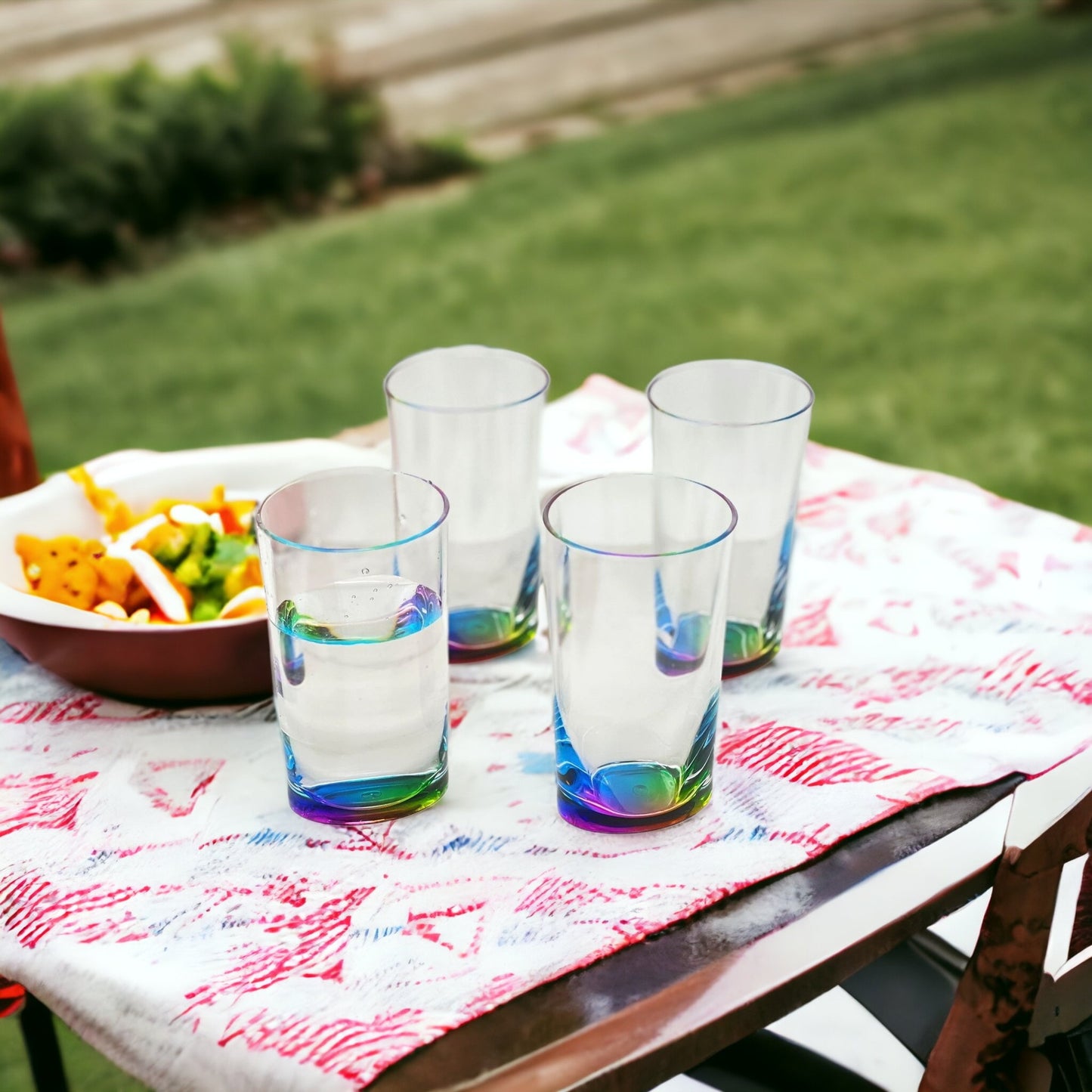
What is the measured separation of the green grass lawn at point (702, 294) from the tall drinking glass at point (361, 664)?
206 centimetres

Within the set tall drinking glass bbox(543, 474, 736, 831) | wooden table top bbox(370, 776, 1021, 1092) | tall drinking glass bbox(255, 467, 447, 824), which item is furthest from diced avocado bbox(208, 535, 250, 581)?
wooden table top bbox(370, 776, 1021, 1092)

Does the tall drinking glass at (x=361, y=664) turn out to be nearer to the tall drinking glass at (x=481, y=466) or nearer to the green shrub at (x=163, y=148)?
the tall drinking glass at (x=481, y=466)

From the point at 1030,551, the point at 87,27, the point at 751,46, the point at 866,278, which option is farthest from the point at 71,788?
the point at 751,46

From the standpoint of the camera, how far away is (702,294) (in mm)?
3562

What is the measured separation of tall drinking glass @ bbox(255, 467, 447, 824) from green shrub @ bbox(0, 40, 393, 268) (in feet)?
11.0

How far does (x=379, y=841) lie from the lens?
0.77m

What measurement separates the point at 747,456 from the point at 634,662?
0.20m

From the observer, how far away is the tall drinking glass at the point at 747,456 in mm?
881

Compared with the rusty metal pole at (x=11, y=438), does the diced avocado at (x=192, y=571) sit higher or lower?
higher

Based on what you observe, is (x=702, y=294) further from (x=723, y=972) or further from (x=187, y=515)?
(x=723, y=972)

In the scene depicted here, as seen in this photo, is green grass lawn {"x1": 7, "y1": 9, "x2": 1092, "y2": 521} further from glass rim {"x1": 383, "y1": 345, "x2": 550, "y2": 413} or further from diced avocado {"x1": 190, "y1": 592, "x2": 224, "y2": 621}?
diced avocado {"x1": 190, "y1": 592, "x2": 224, "y2": 621}

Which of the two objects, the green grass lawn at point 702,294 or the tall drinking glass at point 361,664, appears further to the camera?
the green grass lawn at point 702,294

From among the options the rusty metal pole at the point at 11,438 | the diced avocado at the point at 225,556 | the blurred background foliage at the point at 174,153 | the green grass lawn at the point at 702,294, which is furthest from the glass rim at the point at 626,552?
the blurred background foliage at the point at 174,153

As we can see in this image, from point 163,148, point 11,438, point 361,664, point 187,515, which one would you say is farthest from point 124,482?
point 163,148
